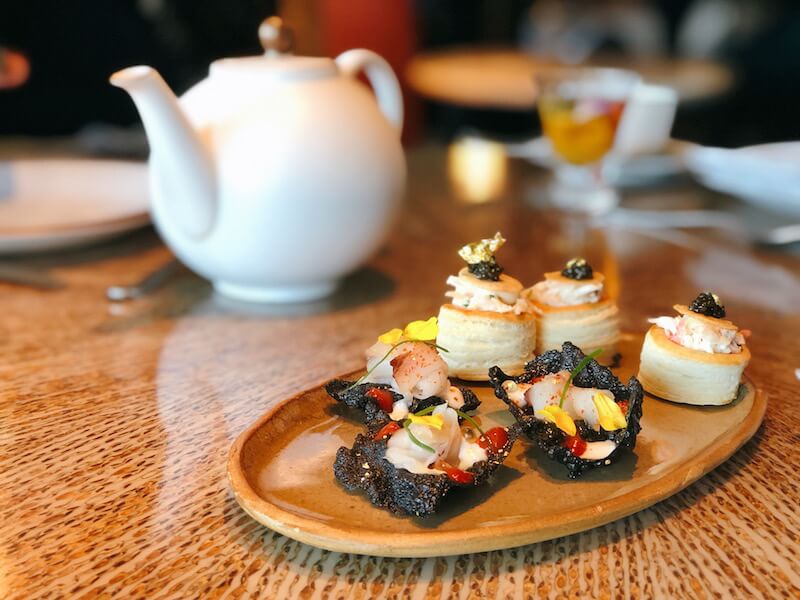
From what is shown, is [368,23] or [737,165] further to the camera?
[368,23]

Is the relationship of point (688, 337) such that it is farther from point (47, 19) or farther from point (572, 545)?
point (47, 19)

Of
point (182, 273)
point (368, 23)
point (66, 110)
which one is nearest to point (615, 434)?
point (182, 273)

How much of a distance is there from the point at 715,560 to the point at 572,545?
11 centimetres

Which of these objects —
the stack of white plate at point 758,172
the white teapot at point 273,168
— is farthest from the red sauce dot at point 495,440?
the stack of white plate at point 758,172

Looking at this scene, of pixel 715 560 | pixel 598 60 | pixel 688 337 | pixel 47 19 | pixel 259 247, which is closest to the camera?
pixel 715 560

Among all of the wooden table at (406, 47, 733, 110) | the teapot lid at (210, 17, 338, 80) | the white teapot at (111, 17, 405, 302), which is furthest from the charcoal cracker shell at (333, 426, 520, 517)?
the wooden table at (406, 47, 733, 110)

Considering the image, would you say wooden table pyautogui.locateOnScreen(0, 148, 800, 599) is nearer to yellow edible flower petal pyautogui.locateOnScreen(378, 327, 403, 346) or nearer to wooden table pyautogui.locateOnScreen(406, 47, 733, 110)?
yellow edible flower petal pyautogui.locateOnScreen(378, 327, 403, 346)

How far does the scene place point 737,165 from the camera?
158 cm

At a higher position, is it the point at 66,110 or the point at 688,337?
the point at 688,337

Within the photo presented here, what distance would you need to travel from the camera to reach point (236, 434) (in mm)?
834

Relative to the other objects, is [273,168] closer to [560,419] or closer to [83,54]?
[560,419]

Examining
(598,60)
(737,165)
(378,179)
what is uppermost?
(378,179)

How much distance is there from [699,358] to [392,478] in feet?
1.13

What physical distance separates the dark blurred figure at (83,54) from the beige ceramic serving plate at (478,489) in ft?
8.32
